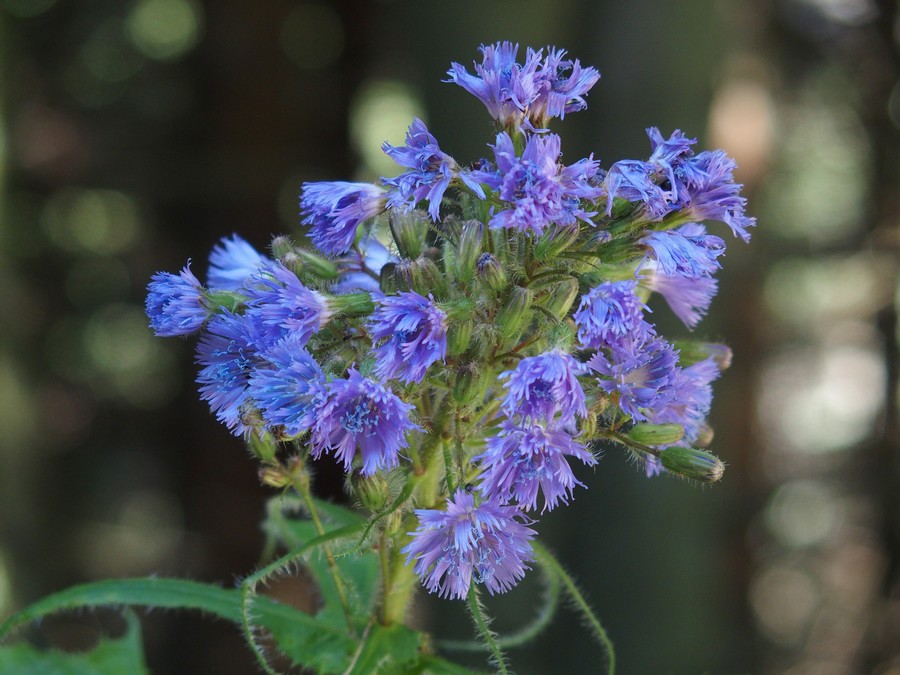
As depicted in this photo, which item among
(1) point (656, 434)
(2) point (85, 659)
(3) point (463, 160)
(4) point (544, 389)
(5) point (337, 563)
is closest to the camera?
(4) point (544, 389)

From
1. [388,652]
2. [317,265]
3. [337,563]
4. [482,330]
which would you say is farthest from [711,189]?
[337,563]

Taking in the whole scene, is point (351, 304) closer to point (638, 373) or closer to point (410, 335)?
point (410, 335)

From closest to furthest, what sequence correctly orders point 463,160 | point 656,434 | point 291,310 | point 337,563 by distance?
point 291,310 < point 656,434 < point 337,563 < point 463,160

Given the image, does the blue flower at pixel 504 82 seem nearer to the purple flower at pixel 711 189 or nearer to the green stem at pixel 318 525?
the purple flower at pixel 711 189

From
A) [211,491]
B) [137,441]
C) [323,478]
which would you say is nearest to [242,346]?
[323,478]

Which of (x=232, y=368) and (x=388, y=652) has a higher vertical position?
(x=232, y=368)

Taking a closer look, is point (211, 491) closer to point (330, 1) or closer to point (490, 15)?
point (490, 15)

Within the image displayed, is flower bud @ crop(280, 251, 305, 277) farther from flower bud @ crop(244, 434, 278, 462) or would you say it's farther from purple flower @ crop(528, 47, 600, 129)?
purple flower @ crop(528, 47, 600, 129)

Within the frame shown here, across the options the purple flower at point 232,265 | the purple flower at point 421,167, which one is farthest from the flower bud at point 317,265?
the purple flower at point 421,167
